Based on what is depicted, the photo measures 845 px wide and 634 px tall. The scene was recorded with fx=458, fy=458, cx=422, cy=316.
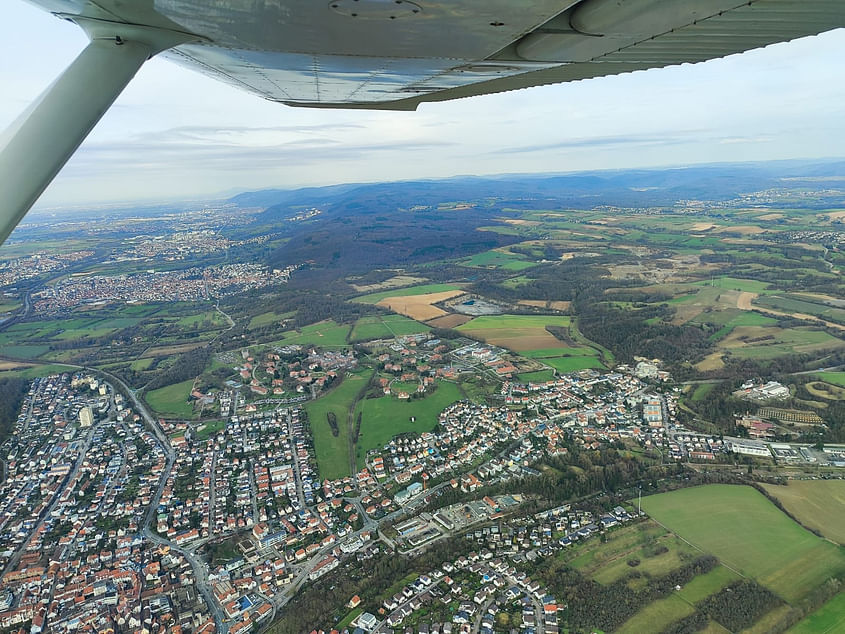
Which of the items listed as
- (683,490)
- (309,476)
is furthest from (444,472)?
(683,490)

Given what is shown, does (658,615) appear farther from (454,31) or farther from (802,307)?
(802,307)

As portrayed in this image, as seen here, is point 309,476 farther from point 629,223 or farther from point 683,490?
point 629,223

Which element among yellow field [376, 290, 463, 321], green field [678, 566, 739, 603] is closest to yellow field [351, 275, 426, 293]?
yellow field [376, 290, 463, 321]

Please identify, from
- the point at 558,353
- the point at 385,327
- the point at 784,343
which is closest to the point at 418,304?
the point at 385,327

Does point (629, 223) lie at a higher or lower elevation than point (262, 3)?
lower

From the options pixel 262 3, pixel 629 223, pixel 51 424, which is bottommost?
pixel 51 424

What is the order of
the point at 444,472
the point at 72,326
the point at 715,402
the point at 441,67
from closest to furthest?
1. the point at 441,67
2. the point at 444,472
3. the point at 715,402
4. the point at 72,326

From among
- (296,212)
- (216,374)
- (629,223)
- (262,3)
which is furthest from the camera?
(296,212)

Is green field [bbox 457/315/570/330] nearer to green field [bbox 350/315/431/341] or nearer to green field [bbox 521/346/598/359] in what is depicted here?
green field [bbox 350/315/431/341]

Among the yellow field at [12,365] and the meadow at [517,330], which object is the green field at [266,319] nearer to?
the yellow field at [12,365]
